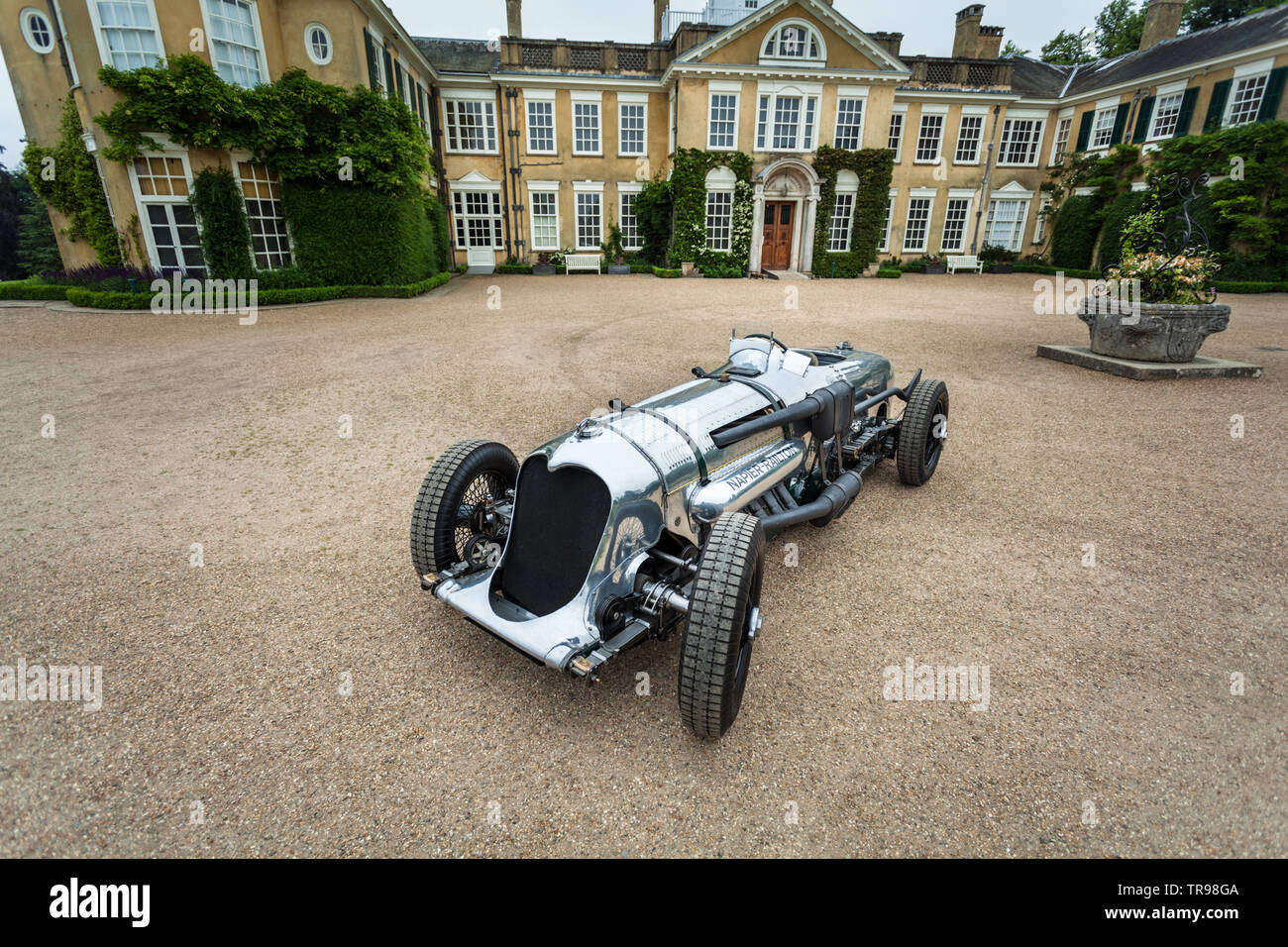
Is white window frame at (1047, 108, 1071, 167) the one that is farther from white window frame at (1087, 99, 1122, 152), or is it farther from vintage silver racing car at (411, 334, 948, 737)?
vintage silver racing car at (411, 334, 948, 737)

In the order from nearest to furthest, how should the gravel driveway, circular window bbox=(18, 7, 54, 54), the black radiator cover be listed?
the gravel driveway
the black radiator cover
circular window bbox=(18, 7, 54, 54)

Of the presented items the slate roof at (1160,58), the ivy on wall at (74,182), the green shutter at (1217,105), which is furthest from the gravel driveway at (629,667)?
the slate roof at (1160,58)

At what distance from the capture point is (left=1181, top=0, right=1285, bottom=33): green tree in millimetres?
30828

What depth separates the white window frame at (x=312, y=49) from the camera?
48.2ft

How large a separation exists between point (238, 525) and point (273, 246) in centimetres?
1407

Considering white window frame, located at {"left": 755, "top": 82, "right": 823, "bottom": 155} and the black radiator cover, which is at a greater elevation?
white window frame, located at {"left": 755, "top": 82, "right": 823, "bottom": 155}

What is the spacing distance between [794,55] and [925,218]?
358 inches

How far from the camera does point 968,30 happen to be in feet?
84.5

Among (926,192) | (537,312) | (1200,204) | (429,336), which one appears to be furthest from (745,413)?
(926,192)

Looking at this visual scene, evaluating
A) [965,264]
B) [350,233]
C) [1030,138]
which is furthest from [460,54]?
[1030,138]

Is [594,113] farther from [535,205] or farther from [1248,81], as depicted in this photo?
[1248,81]

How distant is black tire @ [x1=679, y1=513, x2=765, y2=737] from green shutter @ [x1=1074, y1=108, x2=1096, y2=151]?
3153 centimetres

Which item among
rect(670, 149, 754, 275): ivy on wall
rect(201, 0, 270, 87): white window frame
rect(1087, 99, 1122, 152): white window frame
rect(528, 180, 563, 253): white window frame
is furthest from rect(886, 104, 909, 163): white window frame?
rect(201, 0, 270, 87): white window frame

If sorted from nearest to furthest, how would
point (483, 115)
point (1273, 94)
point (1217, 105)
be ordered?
point (1273, 94) < point (1217, 105) < point (483, 115)
